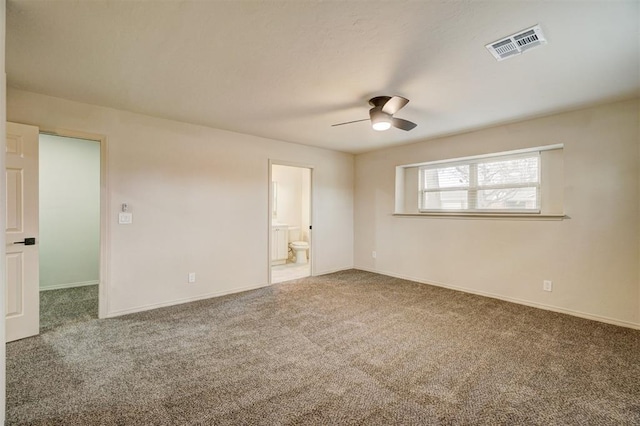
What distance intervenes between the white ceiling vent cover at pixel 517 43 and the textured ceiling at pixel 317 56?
0.16 feet

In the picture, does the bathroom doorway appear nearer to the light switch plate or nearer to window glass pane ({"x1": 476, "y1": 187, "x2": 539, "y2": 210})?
the light switch plate

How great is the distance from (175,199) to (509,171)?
452cm

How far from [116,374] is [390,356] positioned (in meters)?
2.13

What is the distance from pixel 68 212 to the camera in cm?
463

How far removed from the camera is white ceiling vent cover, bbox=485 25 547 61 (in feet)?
6.23

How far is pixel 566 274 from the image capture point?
3473 millimetres

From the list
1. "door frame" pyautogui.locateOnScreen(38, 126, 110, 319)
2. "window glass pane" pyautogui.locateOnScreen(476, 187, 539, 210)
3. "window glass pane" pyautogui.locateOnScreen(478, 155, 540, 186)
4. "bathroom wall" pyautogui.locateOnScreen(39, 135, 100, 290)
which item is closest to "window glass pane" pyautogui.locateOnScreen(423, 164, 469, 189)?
"window glass pane" pyautogui.locateOnScreen(478, 155, 540, 186)

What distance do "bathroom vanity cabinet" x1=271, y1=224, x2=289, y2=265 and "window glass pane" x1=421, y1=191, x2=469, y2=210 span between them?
3.06 m

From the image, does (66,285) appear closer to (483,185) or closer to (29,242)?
(29,242)

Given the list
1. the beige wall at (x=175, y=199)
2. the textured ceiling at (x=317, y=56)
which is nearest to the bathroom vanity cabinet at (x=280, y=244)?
the beige wall at (x=175, y=199)

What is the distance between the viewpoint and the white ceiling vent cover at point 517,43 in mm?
1899

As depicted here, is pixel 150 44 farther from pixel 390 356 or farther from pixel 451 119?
pixel 451 119

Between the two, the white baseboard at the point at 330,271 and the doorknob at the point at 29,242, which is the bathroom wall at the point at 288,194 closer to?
the white baseboard at the point at 330,271

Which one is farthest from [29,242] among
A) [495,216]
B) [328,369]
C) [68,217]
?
[495,216]
